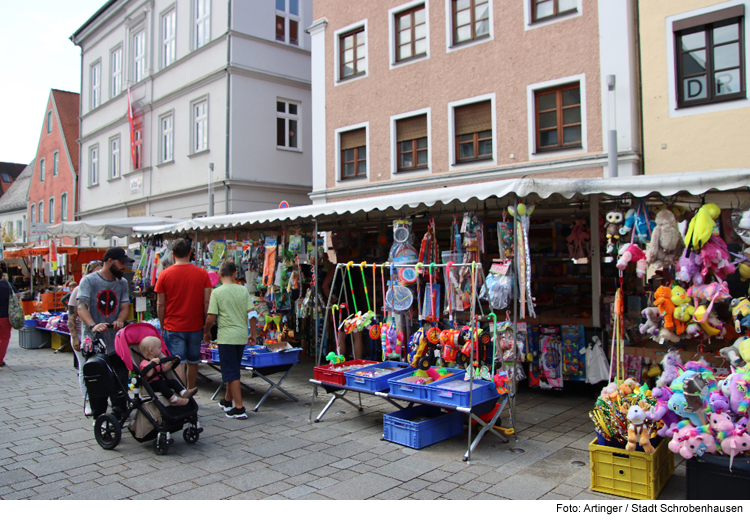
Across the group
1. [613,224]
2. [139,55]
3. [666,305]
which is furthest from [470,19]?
[139,55]

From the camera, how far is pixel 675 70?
381 inches

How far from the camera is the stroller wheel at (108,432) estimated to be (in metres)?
5.09

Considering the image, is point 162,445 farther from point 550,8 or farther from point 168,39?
point 168,39

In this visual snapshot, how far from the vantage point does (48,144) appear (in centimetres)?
3072

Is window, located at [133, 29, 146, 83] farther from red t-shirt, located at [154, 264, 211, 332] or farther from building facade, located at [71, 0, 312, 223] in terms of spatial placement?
red t-shirt, located at [154, 264, 211, 332]

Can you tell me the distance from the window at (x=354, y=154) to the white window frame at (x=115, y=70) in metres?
12.6

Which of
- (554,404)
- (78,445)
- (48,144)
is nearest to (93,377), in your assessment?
(78,445)

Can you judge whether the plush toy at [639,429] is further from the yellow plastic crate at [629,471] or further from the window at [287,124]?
the window at [287,124]

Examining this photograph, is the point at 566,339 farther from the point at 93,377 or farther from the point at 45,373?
the point at 45,373

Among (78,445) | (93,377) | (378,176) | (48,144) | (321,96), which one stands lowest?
(78,445)

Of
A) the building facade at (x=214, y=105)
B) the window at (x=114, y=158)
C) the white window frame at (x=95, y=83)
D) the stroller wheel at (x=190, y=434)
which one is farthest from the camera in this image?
the white window frame at (x=95, y=83)

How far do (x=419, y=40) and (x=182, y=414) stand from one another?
10524 millimetres

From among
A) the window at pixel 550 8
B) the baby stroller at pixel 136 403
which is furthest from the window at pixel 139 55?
the baby stroller at pixel 136 403

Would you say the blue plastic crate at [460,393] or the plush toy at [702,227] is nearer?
the plush toy at [702,227]
